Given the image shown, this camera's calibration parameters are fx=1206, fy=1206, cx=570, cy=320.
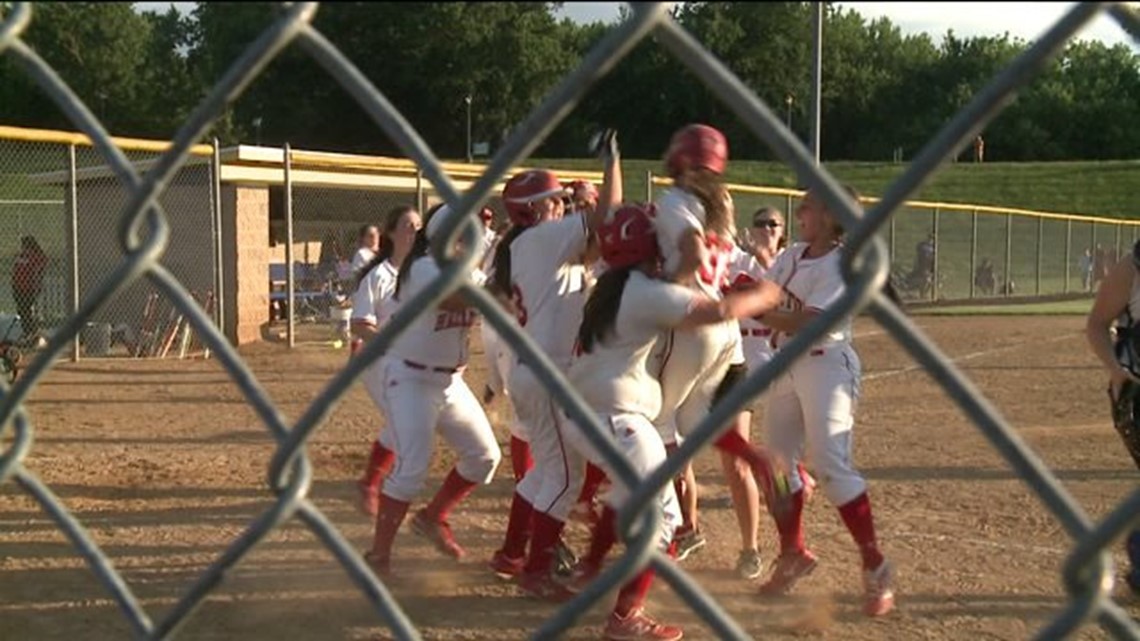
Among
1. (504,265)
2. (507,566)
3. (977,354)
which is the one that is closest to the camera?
(507,566)

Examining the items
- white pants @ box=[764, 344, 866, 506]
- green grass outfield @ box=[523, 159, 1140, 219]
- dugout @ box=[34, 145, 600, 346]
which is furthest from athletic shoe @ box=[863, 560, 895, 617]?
green grass outfield @ box=[523, 159, 1140, 219]

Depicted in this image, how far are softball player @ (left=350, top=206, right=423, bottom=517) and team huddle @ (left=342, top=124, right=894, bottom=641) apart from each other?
38cm

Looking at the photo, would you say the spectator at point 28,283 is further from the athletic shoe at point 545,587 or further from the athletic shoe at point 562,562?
the athletic shoe at point 545,587

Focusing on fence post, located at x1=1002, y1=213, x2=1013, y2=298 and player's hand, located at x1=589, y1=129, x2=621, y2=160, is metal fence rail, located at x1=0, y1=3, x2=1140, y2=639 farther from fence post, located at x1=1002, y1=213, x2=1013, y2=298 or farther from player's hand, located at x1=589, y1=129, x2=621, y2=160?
fence post, located at x1=1002, y1=213, x2=1013, y2=298

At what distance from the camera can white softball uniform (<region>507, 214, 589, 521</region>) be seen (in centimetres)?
484

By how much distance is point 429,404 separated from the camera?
17.4 ft

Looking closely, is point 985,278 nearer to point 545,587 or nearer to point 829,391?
point 829,391

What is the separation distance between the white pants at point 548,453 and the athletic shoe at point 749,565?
92cm

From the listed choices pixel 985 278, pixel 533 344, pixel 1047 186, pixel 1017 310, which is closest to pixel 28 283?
pixel 533 344

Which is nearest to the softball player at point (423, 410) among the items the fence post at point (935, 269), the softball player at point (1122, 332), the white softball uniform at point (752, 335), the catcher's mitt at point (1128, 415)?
the white softball uniform at point (752, 335)

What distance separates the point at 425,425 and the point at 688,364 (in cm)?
122

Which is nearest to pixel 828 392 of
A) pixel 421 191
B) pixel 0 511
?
pixel 0 511

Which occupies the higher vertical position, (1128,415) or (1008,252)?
(1128,415)

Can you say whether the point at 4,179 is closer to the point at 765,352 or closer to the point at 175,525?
the point at 175,525
